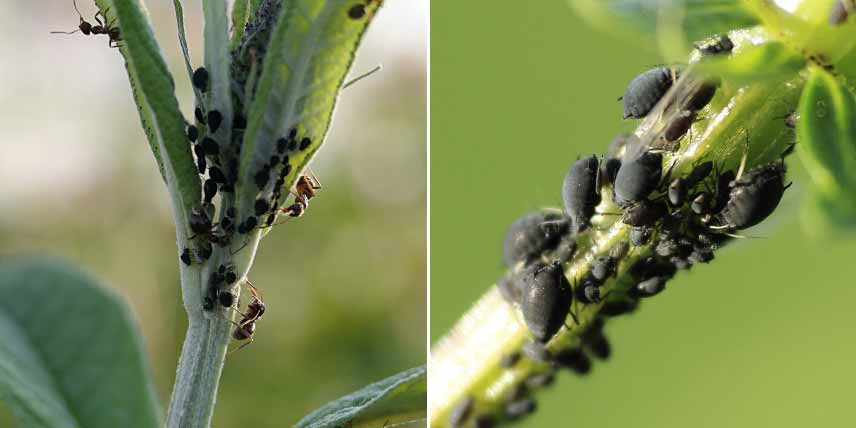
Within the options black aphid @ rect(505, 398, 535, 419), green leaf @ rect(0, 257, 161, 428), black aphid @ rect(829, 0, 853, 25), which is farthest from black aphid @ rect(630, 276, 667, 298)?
green leaf @ rect(0, 257, 161, 428)

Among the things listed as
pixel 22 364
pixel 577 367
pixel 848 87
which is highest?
pixel 848 87

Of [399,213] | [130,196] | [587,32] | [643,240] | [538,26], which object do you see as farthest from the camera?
[399,213]

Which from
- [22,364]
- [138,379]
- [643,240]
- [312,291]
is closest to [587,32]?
[643,240]

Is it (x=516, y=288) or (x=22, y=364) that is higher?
(x=516, y=288)

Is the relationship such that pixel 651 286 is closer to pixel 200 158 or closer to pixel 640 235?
pixel 640 235

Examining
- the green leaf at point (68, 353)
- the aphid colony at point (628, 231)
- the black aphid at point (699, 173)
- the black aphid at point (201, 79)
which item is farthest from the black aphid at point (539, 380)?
the green leaf at point (68, 353)

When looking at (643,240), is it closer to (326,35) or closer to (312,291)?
(326,35)

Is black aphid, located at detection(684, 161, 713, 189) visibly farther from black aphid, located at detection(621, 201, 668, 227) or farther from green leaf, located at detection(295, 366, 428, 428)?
green leaf, located at detection(295, 366, 428, 428)

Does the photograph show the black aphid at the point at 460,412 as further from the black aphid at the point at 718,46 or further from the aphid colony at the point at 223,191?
the black aphid at the point at 718,46
